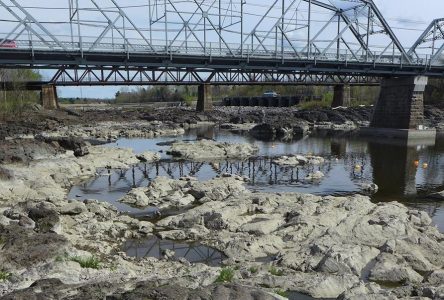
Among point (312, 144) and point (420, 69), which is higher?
point (420, 69)

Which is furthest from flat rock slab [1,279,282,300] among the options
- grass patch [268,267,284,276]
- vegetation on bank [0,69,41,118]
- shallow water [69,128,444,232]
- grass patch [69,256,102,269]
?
vegetation on bank [0,69,41,118]

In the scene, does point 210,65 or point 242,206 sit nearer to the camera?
point 242,206

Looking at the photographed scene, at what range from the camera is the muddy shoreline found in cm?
952

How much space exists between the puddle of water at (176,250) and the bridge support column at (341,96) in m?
→ 102

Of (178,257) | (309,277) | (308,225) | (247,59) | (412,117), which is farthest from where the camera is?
(412,117)

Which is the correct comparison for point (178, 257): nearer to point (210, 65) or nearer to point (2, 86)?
point (210, 65)

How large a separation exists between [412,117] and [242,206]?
160ft

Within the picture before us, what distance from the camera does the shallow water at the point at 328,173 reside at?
2466 cm

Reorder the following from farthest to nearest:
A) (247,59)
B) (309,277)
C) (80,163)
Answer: (247,59), (80,163), (309,277)

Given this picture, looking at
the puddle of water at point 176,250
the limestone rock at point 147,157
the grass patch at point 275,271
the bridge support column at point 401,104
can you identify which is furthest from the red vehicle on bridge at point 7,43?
the bridge support column at point 401,104

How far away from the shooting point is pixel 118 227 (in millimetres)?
16469

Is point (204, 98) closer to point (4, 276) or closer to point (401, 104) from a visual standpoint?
point (401, 104)

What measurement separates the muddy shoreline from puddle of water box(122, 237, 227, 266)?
1.01 feet

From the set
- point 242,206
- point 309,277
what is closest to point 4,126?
point 242,206
